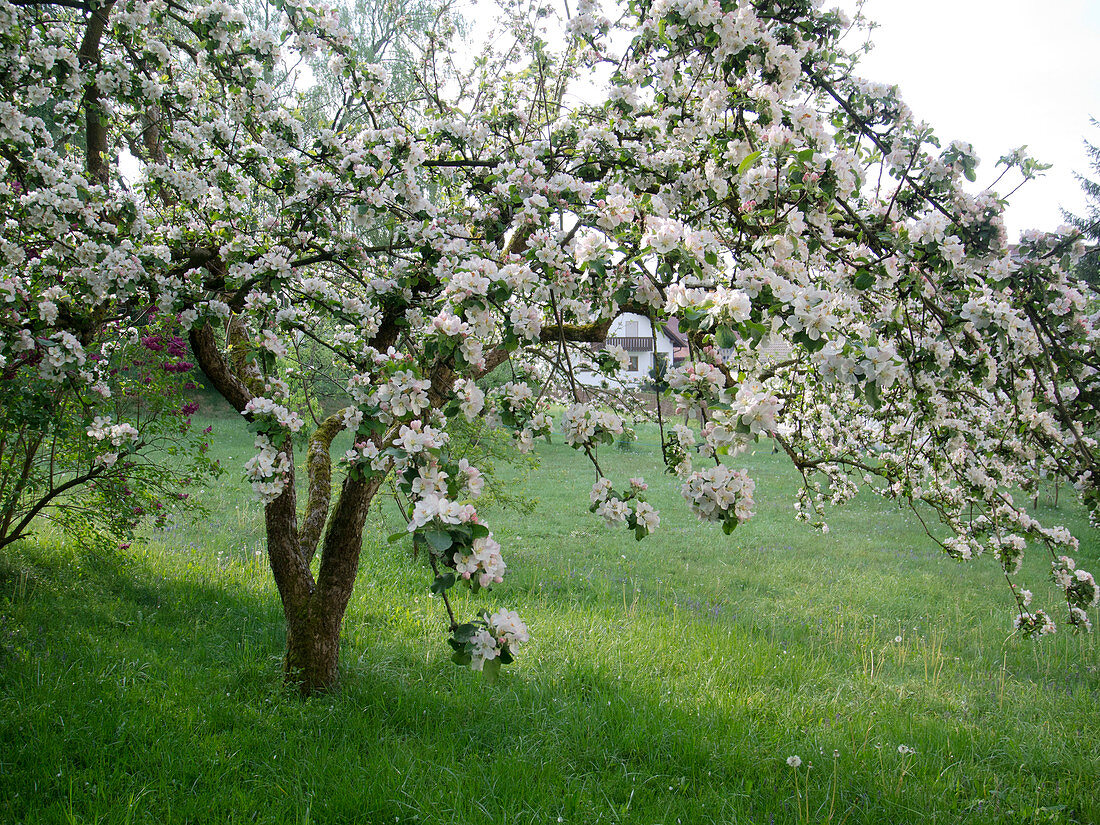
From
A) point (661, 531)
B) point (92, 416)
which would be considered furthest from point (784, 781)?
point (661, 531)

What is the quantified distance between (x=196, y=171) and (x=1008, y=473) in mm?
5356

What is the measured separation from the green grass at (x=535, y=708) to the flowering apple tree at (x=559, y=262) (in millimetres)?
617

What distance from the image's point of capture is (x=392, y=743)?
3.02 metres

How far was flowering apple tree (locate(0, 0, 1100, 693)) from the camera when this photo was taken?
5.72ft

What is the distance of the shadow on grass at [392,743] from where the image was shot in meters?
2.57

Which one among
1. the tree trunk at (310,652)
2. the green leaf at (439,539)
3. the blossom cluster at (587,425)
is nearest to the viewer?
the green leaf at (439,539)

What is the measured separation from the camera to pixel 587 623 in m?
4.69

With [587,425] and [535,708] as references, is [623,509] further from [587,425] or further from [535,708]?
[535,708]

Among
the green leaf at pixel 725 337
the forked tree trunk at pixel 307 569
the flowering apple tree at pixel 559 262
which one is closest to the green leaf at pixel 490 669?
the flowering apple tree at pixel 559 262

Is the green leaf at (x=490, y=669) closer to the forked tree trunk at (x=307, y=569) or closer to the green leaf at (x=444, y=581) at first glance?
the green leaf at (x=444, y=581)

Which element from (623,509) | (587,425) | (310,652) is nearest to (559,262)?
(587,425)

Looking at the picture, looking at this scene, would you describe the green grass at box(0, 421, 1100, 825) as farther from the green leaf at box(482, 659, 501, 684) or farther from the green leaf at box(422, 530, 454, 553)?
the green leaf at box(422, 530, 454, 553)

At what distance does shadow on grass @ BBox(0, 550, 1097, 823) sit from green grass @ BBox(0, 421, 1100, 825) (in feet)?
0.04

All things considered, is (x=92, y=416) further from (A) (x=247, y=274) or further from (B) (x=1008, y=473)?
(B) (x=1008, y=473)
